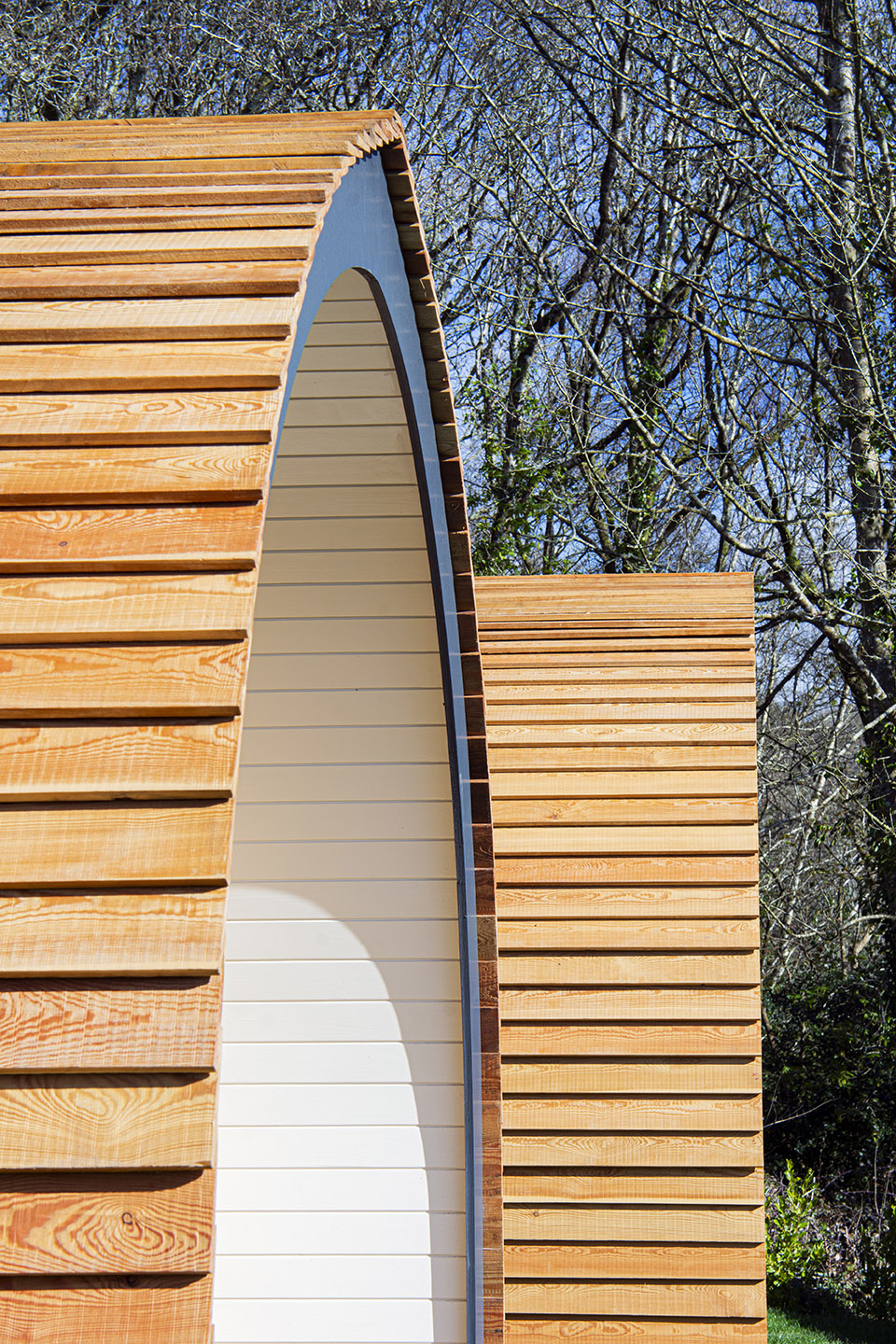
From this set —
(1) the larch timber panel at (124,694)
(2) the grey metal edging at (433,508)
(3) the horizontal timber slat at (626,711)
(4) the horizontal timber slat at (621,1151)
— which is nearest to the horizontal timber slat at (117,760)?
(1) the larch timber panel at (124,694)

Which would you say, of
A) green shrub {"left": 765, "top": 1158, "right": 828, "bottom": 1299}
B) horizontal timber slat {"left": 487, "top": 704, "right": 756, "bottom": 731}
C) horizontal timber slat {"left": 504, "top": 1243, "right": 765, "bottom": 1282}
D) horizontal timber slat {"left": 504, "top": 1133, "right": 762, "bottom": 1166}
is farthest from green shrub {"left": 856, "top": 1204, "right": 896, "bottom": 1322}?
horizontal timber slat {"left": 487, "top": 704, "right": 756, "bottom": 731}

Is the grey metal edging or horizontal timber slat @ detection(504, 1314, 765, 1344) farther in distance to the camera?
horizontal timber slat @ detection(504, 1314, 765, 1344)

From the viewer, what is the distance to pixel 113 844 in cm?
123

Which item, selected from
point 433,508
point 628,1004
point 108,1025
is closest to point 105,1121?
point 108,1025

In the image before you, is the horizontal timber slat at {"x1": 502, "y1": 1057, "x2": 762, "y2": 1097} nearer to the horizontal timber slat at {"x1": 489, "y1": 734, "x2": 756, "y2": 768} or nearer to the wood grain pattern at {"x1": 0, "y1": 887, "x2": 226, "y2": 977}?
Answer: the horizontal timber slat at {"x1": 489, "y1": 734, "x2": 756, "y2": 768}

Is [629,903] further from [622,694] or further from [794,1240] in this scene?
[794,1240]

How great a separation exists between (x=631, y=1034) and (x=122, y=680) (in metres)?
3.24

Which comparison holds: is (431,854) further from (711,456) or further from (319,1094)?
(711,456)

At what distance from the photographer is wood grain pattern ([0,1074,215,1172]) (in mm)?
1114

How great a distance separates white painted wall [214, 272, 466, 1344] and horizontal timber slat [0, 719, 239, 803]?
6.40ft

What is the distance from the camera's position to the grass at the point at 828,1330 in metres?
7.00

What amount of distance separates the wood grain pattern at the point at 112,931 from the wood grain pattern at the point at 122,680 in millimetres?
189

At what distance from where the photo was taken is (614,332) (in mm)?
12445

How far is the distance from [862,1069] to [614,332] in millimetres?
7251
